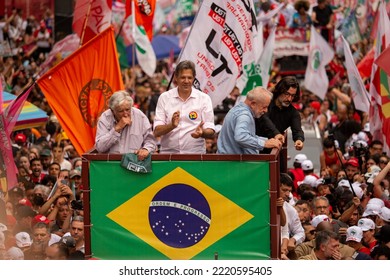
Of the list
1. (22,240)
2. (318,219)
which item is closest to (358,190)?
(318,219)

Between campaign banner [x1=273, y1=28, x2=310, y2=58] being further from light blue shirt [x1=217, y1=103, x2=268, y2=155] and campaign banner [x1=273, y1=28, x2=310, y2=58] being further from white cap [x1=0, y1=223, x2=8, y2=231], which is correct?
light blue shirt [x1=217, y1=103, x2=268, y2=155]

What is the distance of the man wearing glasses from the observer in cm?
1341

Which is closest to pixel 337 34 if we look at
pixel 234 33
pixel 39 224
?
pixel 234 33

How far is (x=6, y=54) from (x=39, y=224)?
16.2 meters

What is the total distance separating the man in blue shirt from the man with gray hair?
2.25 ft

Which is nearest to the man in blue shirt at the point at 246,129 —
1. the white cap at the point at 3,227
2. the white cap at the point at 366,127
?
the white cap at the point at 3,227

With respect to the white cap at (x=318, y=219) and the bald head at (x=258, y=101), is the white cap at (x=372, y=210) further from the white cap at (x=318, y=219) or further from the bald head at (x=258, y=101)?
the bald head at (x=258, y=101)

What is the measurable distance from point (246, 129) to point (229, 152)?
11.2 inches

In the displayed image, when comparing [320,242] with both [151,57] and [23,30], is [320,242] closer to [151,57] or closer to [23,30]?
[151,57]

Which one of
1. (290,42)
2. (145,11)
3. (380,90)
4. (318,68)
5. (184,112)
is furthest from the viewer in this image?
(290,42)

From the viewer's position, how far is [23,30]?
33.8 meters

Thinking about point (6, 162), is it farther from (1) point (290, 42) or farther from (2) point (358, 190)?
(1) point (290, 42)

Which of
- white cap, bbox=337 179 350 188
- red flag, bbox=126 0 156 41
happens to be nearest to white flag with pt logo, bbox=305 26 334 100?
red flag, bbox=126 0 156 41

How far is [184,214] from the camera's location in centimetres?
1185
